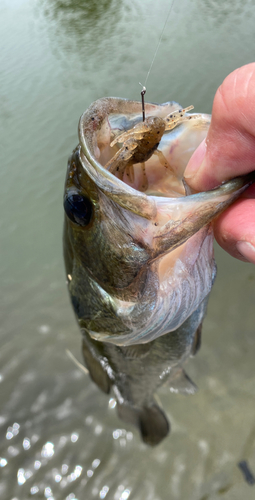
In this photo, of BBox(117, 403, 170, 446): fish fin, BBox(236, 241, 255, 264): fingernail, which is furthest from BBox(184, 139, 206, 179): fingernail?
BBox(117, 403, 170, 446): fish fin

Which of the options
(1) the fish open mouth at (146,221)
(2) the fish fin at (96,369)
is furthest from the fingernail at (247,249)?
(2) the fish fin at (96,369)

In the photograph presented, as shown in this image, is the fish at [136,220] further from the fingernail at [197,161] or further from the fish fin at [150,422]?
the fish fin at [150,422]

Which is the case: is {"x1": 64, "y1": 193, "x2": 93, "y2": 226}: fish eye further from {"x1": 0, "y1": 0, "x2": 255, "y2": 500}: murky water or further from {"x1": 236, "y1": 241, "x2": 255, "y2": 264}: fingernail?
{"x1": 0, "y1": 0, "x2": 255, "y2": 500}: murky water

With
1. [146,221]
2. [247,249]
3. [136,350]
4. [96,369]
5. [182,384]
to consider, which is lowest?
[182,384]

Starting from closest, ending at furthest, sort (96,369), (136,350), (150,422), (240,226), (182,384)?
1. (240,226)
2. (136,350)
3. (96,369)
4. (150,422)
5. (182,384)

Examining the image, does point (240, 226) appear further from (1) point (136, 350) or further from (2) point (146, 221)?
(1) point (136, 350)

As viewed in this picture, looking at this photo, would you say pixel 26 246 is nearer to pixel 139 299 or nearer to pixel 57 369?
pixel 57 369

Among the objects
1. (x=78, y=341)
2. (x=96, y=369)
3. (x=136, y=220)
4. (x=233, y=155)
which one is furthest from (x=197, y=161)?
(x=78, y=341)

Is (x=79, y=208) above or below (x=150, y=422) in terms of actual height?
above
